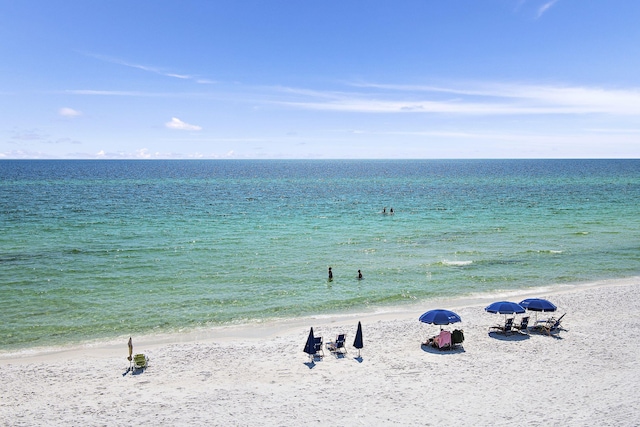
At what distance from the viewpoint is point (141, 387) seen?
56.5 ft

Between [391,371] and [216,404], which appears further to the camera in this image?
[391,371]

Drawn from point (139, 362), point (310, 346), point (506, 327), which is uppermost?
point (310, 346)

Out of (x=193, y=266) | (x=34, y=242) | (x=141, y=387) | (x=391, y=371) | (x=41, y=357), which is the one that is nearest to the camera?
(x=141, y=387)

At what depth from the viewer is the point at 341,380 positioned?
17.7 metres

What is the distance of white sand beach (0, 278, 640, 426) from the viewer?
588 inches

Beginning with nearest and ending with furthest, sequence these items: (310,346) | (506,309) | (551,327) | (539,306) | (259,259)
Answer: (310,346), (506,309), (539,306), (551,327), (259,259)

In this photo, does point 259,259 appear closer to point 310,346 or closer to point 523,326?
point 310,346

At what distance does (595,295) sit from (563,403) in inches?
641

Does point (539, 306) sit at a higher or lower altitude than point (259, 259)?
higher

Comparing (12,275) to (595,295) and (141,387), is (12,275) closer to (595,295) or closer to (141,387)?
(141,387)

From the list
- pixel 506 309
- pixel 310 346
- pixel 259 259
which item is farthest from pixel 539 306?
pixel 259 259

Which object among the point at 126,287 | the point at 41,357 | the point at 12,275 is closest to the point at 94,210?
the point at 12,275

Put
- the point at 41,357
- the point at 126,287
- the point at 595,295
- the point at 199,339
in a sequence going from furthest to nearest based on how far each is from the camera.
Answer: the point at 126,287, the point at 595,295, the point at 199,339, the point at 41,357

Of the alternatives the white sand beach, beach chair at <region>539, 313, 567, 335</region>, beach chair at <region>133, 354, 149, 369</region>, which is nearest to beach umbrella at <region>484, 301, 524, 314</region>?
the white sand beach
